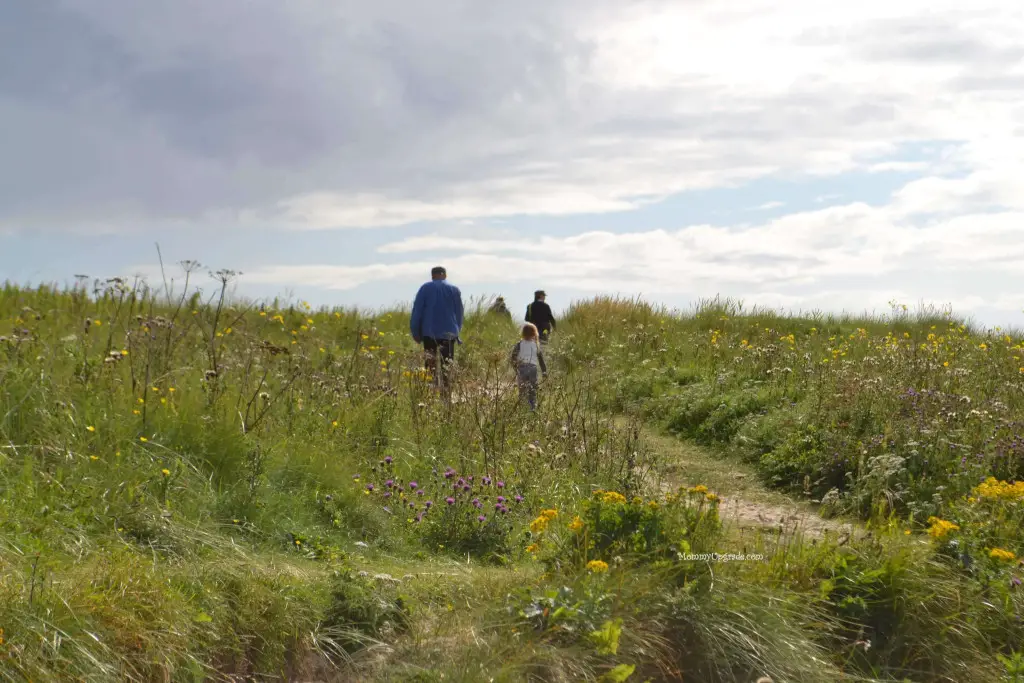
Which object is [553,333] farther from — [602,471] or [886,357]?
[602,471]

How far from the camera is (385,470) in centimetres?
747

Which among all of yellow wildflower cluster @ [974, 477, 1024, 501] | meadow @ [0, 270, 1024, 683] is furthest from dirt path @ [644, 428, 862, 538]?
yellow wildflower cluster @ [974, 477, 1024, 501]

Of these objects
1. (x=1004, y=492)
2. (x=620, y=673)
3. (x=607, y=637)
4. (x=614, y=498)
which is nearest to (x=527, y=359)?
(x=1004, y=492)

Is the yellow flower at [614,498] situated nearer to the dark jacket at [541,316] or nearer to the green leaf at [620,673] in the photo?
the green leaf at [620,673]

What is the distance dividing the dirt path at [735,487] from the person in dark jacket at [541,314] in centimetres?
644

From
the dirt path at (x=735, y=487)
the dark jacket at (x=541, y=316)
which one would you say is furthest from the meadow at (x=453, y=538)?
the dark jacket at (x=541, y=316)

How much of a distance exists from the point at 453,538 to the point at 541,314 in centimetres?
1158

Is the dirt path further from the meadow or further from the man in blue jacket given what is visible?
the man in blue jacket

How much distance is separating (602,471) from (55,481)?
4.49m

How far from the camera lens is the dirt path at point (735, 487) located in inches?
308

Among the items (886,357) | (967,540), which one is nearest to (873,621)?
(967,540)

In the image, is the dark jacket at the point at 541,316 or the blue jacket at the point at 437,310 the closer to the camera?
the blue jacket at the point at 437,310

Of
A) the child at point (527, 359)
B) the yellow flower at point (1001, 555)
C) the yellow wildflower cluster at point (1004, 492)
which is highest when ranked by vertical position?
the child at point (527, 359)

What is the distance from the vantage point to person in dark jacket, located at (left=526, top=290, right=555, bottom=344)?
17984 mm
